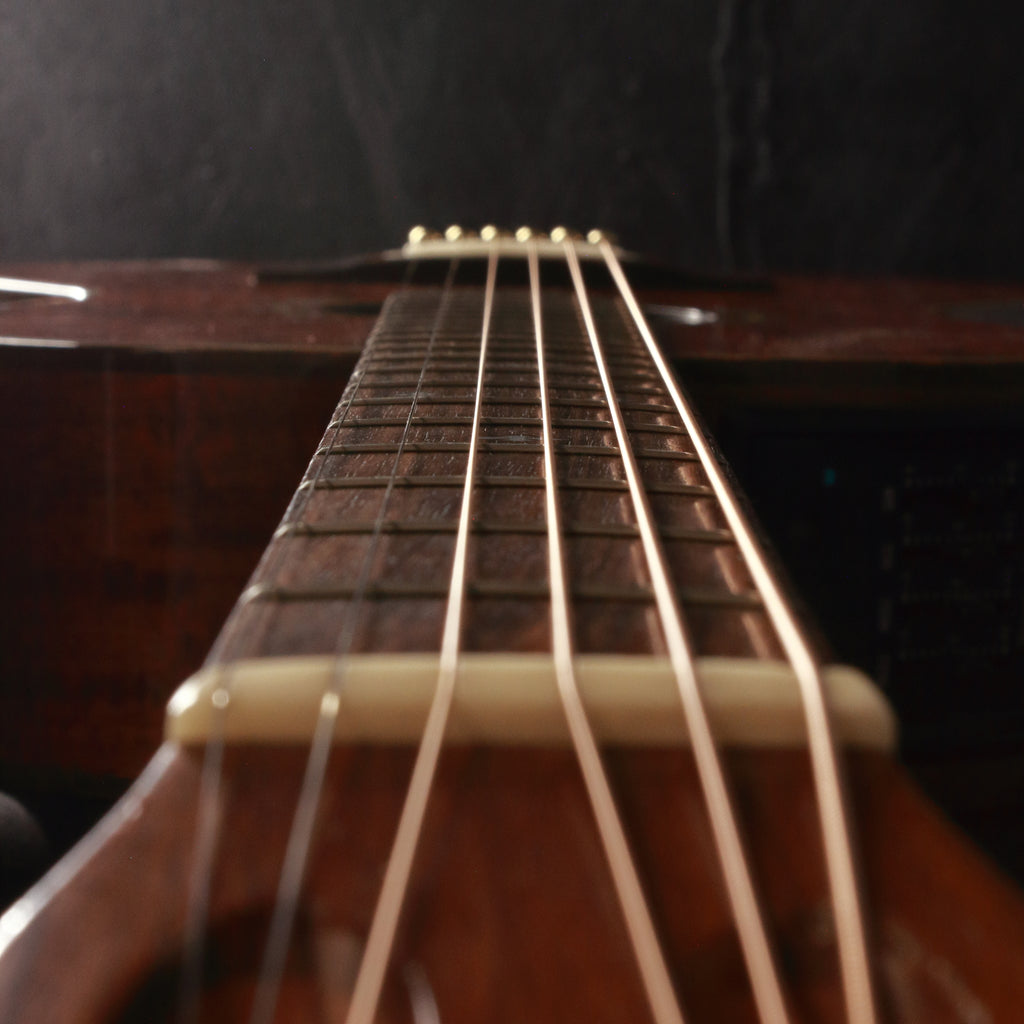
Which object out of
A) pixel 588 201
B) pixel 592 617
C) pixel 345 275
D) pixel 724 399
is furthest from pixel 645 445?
pixel 588 201

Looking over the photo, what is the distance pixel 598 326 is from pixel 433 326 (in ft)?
0.50

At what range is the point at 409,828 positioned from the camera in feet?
0.86

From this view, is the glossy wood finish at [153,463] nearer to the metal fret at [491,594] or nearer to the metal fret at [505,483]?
the metal fret at [505,483]

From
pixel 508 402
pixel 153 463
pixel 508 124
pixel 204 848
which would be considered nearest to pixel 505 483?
pixel 508 402

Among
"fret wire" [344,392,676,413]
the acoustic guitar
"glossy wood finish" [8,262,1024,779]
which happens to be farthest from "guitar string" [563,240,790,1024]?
"glossy wood finish" [8,262,1024,779]

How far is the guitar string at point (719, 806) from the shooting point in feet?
0.73

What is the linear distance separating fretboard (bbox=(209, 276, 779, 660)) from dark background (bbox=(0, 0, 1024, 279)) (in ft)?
4.13

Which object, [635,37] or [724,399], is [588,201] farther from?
[724,399]

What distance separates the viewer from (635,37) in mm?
1847

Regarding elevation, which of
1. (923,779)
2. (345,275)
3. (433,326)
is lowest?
(923,779)

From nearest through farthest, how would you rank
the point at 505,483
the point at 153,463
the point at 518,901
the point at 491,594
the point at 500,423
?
the point at 518,901, the point at 491,594, the point at 505,483, the point at 500,423, the point at 153,463

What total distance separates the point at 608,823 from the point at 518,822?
0.02 metres

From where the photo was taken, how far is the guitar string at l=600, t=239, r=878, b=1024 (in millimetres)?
218

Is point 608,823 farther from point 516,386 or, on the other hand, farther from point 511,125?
point 511,125
